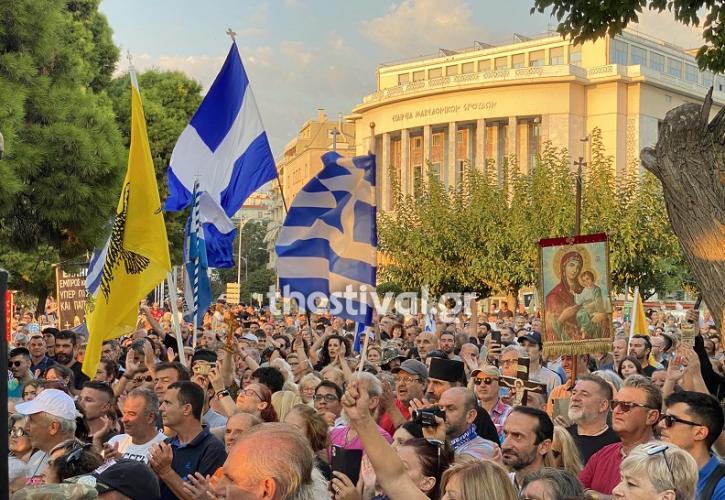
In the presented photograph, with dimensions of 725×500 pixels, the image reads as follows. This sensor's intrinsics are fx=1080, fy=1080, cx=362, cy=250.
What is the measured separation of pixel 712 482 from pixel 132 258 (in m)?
5.37

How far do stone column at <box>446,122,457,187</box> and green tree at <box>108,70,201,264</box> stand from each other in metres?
64.7

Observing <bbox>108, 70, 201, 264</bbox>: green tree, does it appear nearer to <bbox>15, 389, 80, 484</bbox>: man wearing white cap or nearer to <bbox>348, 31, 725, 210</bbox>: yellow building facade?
<bbox>15, 389, 80, 484</bbox>: man wearing white cap

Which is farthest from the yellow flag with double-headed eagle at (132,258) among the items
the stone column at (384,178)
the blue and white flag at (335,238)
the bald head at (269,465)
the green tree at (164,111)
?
the stone column at (384,178)

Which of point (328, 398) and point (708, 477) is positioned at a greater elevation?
point (328, 398)

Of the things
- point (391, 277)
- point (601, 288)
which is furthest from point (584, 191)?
point (601, 288)

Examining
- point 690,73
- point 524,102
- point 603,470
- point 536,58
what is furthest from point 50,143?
point 690,73

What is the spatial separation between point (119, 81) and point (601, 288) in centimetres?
1535

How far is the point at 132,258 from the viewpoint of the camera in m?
9.12

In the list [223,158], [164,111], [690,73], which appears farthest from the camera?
[690,73]

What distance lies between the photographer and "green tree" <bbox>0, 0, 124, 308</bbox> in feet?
47.8

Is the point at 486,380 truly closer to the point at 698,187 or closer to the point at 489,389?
the point at 489,389

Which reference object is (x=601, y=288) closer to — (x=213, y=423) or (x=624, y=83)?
(x=213, y=423)

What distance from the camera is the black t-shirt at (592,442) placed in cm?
675

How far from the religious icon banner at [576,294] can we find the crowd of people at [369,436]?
0.65m
